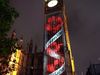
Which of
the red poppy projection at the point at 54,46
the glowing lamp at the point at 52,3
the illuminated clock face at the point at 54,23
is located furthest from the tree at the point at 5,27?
the glowing lamp at the point at 52,3

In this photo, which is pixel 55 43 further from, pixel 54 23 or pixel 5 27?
pixel 5 27

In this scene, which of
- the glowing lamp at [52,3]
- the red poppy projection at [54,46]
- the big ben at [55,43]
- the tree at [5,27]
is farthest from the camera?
the glowing lamp at [52,3]

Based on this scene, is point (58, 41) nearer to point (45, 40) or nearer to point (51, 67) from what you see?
point (45, 40)

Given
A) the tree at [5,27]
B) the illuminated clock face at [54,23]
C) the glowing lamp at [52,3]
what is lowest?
the tree at [5,27]

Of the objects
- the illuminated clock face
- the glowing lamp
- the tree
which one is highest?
the glowing lamp

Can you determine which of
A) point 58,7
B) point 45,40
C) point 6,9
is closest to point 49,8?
point 58,7

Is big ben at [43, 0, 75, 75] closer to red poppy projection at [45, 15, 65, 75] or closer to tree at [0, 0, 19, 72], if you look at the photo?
red poppy projection at [45, 15, 65, 75]

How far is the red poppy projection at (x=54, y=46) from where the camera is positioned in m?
41.7

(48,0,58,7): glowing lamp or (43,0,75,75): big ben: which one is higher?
(48,0,58,7): glowing lamp

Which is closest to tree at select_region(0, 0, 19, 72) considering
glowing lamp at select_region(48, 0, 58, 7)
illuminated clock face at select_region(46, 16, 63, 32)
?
illuminated clock face at select_region(46, 16, 63, 32)

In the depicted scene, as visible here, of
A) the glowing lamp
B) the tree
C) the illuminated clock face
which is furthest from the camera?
the glowing lamp

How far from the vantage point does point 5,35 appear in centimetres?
1216

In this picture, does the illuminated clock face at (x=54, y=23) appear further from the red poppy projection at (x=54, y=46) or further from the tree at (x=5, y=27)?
the tree at (x=5, y=27)

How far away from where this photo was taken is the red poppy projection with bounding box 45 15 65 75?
41747 millimetres
